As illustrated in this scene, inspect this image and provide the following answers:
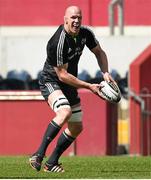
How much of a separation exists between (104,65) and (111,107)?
11.7 metres

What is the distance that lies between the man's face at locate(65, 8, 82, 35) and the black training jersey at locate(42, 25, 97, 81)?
4.2 inches

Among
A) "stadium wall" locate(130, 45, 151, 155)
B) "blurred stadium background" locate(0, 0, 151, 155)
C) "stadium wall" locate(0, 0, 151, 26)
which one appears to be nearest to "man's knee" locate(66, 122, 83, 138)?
"blurred stadium background" locate(0, 0, 151, 155)

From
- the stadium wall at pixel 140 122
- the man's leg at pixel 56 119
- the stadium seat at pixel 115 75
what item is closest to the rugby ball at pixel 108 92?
the man's leg at pixel 56 119

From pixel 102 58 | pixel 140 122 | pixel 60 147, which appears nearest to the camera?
pixel 60 147

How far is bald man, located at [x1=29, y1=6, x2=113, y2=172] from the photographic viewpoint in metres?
12.1

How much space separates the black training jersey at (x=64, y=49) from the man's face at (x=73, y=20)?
0.11 metres

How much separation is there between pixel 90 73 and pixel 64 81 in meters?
16.1

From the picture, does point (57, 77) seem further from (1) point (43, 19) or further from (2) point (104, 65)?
(1) point (43, 19)

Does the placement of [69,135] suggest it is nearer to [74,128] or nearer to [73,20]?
[74,128]

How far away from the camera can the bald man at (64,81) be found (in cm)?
1210

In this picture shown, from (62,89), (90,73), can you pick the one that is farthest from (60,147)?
(90,73)

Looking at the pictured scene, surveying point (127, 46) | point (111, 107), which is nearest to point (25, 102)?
point (111, 107)

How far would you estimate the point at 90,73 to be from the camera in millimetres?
28266

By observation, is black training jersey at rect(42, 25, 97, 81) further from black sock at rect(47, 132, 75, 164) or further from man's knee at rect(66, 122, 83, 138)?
black sock at rect(47, 132, 75, 164)
